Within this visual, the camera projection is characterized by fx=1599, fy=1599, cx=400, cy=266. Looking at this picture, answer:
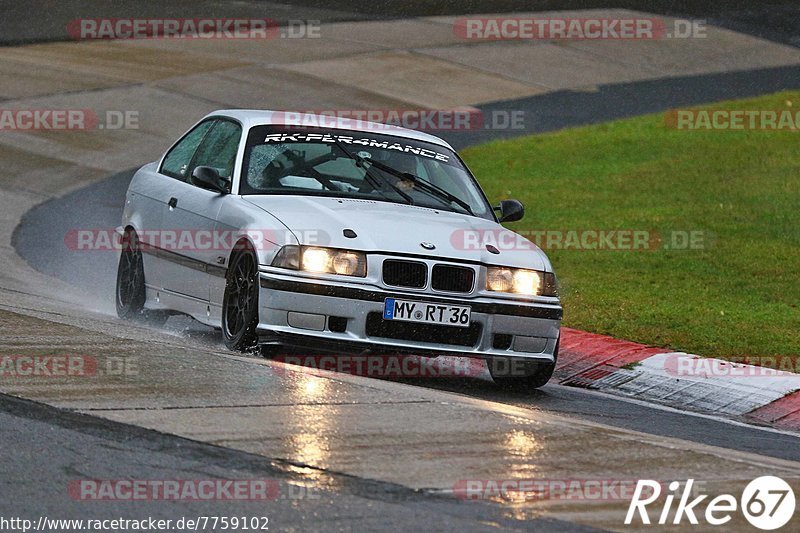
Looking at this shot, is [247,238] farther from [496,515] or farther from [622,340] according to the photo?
[496,515]

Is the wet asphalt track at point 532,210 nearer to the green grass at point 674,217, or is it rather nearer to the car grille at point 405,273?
the car grille at point 405,273

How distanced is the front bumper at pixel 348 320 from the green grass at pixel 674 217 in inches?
96.8

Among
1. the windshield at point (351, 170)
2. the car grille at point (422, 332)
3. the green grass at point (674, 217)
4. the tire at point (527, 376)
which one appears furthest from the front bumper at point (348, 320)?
the green grass at point (674, 217)

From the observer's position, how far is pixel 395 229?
9000 millimetres

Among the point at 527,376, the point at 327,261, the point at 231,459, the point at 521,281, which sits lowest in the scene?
the point at 527,376

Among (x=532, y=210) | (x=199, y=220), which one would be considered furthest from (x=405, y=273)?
(x=532, y=210)

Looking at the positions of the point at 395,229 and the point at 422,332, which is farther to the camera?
the point at 395,229

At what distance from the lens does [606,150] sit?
71.9 ft

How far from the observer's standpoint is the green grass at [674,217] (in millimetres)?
11719

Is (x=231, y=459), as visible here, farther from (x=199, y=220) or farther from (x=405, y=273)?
(x=199, y=220)

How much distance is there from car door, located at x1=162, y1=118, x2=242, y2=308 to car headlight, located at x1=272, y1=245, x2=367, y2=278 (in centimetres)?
76

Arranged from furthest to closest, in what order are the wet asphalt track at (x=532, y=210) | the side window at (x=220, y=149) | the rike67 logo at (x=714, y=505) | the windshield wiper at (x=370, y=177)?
the side window at (x=220, y=149) → the windshield wiper at (x=370, y=177) → the wet asphalt track at (x=532, y=210) → the rike67 logo at (x=714, y=505)

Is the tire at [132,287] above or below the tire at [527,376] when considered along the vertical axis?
above

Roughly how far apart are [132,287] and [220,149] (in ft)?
4.08
